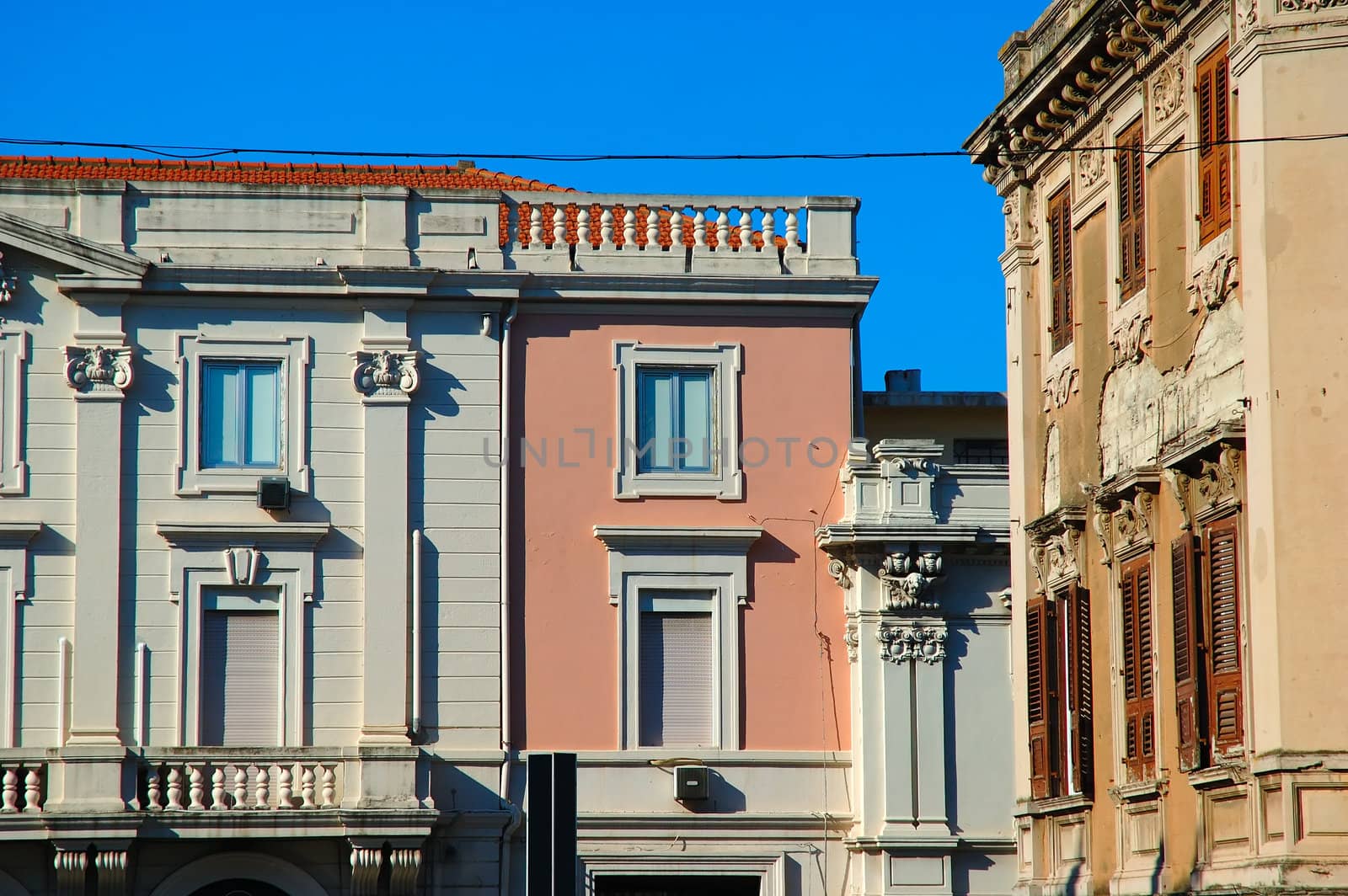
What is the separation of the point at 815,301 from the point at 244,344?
743 centimetres

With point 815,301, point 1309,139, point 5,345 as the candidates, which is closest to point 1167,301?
point 1309,139

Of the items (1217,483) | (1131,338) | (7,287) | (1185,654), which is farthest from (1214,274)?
(7,287)

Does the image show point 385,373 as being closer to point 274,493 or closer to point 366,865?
point 274,493

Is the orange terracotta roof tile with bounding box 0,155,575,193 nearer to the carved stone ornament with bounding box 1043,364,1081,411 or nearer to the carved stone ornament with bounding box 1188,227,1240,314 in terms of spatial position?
the carved stone ornament with bounding box 1043,364,1081,411

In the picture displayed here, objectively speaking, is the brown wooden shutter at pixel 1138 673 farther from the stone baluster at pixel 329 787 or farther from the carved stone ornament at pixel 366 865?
the stone baluster at pixel 329 787

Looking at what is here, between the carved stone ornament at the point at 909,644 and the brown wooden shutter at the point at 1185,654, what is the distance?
36.7 ft

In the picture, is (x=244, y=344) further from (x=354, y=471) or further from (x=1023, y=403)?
(x=1023, y=403)

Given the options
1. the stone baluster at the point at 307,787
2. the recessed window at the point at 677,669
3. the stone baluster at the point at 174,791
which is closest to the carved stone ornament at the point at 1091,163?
the recessed window at the point at 677,669

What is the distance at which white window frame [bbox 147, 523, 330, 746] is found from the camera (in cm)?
2958

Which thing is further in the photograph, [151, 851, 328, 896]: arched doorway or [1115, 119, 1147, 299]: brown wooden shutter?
[151, 851, 328, 896]: arched doorway

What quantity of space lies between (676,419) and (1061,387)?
907 centimetres

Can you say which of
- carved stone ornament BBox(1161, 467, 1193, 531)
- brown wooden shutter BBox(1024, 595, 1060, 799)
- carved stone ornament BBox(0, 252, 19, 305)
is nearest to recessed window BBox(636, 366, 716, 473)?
carved stone ornament BBox(0, 252, 19, 305)

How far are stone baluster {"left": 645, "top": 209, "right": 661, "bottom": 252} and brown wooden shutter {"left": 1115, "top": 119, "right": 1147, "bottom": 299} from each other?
35.2 feet

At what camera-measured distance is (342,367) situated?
99.6 ft
